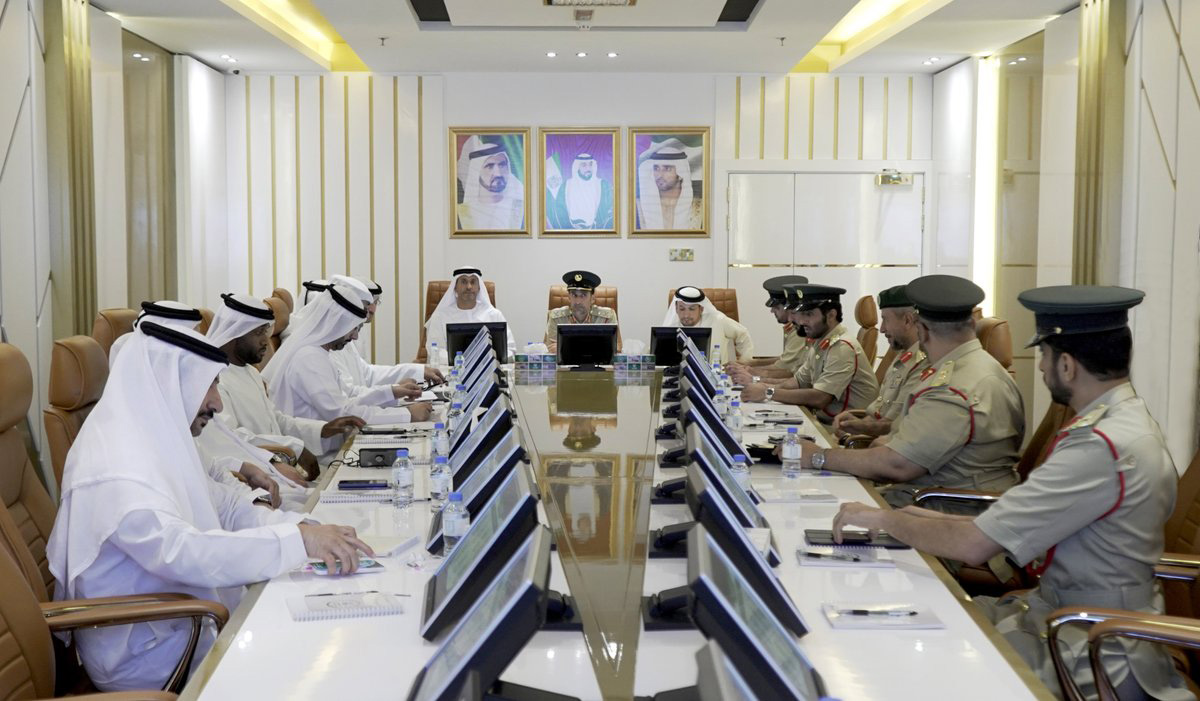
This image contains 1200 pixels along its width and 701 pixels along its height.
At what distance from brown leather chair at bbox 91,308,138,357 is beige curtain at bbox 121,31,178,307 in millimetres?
3484

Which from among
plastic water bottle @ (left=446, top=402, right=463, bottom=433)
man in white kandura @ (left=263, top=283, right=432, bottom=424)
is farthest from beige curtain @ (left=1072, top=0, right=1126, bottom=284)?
man in white kandura @ (left=263, top=283, right=432, bottom=424)

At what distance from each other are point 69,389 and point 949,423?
2782 mm

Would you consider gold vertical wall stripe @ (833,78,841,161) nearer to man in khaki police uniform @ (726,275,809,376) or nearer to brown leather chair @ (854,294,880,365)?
brown leather chair @ (854,294,880,365)

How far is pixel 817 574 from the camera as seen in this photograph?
97.1 inches

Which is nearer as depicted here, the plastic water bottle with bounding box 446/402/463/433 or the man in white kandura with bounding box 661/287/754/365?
the plastic water bottle with bounding box 446/402/463/433

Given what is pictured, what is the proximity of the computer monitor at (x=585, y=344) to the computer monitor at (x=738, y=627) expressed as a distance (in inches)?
212

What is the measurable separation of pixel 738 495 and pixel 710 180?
7.80m

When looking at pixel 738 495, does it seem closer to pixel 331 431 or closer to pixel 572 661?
pixel 572 661

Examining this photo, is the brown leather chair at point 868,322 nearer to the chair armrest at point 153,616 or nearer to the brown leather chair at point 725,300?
the brown leather chair at point 725,300

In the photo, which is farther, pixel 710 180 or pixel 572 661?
pixel 710 180

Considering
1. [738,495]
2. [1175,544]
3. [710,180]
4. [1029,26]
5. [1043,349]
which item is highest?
[1029,26]

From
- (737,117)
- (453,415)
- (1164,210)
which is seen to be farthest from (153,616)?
(737,117)

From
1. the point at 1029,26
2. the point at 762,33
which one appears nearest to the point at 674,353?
the point at 762,33

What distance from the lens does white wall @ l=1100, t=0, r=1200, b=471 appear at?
18.5 feet
